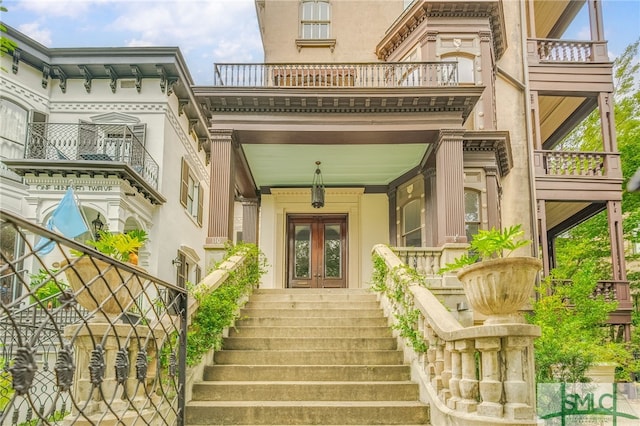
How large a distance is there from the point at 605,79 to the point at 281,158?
8489 millimetres

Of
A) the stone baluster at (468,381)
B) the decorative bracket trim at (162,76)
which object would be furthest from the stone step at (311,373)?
the decorative bracket trim at (162,76)

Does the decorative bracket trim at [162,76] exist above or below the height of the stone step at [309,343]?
above

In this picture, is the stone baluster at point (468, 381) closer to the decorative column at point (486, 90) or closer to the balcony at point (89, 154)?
the decorative column at point (486, 90)

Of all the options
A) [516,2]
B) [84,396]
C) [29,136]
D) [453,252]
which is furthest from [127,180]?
[516,2]

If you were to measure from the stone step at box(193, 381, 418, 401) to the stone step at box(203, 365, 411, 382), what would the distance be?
31 centimetres

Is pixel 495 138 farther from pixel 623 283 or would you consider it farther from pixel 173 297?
pixel 173 297

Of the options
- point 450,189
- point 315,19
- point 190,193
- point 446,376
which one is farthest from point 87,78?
point 446,376

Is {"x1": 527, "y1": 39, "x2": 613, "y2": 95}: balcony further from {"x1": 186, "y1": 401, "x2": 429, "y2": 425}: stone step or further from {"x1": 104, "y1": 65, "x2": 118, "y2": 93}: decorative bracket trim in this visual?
{"x1": 104, "y1": 65, "x2": 118, "y2": 93}: decorative bracket trim

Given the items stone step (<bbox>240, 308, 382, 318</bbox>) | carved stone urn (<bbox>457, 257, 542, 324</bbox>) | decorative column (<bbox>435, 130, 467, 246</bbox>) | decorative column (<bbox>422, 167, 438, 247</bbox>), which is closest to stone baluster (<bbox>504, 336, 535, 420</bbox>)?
carved stone urn (<bbox>457, 257, 542, 324</bbox>)

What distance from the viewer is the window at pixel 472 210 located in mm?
10852

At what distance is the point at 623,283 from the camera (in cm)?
1175

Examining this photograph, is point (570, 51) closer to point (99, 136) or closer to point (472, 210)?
point (472, 210)

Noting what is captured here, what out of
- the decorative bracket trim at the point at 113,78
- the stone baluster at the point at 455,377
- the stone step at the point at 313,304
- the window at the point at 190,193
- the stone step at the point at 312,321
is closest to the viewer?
the stone baluster at the point at 455,377

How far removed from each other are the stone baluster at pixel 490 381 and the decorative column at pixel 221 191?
563 cm
